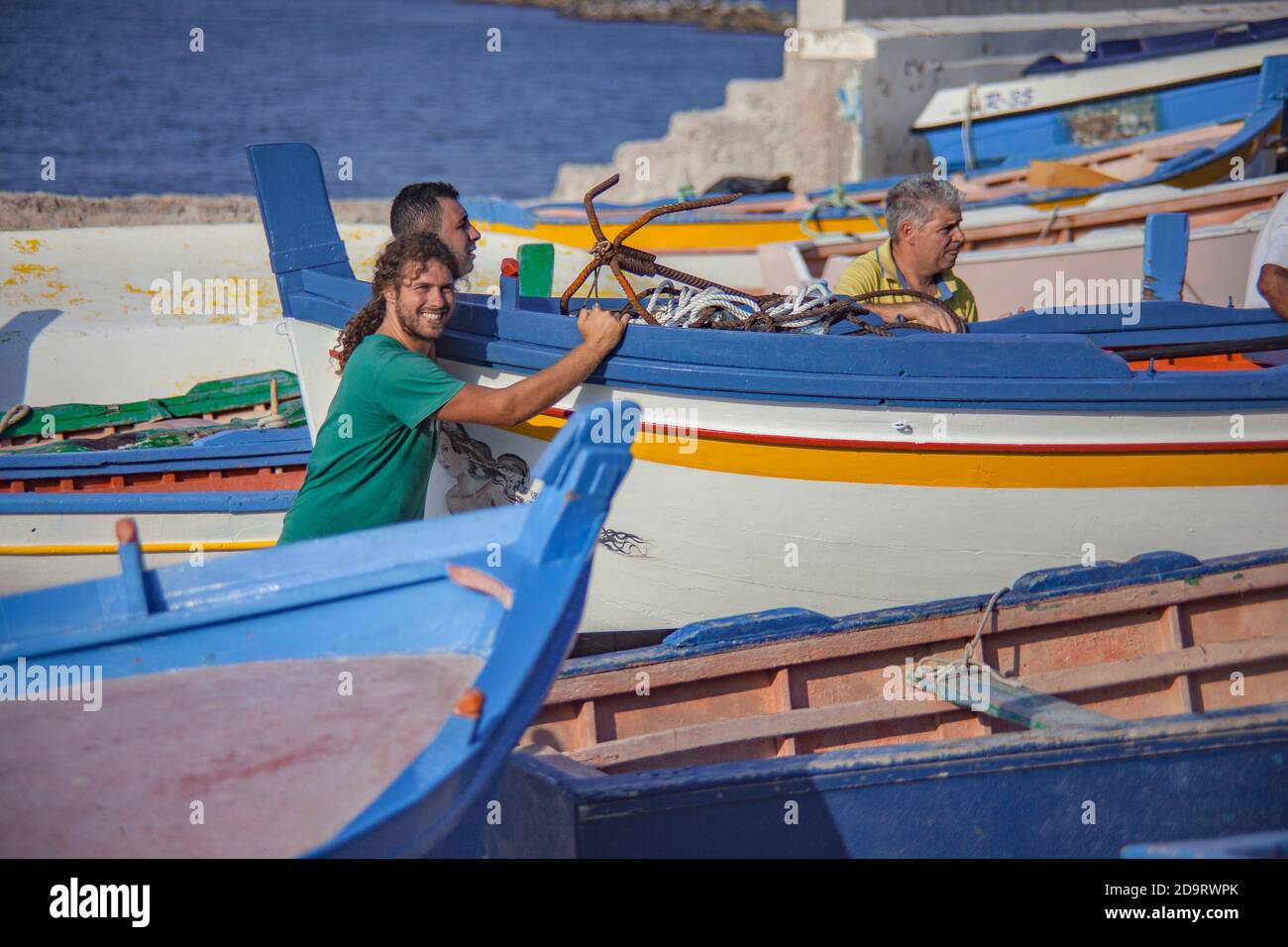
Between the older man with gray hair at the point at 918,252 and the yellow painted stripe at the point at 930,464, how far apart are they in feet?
2.46

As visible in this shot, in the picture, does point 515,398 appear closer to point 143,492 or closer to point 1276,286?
point 143,492

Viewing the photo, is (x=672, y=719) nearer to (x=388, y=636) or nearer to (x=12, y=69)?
(x=388, y=636)

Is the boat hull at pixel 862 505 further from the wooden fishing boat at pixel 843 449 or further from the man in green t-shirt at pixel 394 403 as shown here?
the man in green t-shirt at pixel 394 403

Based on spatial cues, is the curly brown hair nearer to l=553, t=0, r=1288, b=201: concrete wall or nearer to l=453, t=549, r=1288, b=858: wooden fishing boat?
l=453, t=549, r=1288, b=858: wooden fishing boat

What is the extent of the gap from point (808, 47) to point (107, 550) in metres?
8.53

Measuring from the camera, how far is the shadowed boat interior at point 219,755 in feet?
9.00

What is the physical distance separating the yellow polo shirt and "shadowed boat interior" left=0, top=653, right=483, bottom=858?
9.10ft

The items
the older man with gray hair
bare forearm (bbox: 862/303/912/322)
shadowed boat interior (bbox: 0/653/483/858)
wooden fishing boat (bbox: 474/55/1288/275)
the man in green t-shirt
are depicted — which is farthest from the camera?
wooden fishing boat (bbox: 474/55/1288/275)

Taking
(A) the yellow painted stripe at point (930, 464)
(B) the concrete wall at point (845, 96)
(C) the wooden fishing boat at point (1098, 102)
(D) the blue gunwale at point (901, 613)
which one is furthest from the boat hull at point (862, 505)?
(B) the concrete wall at point (845, 96)

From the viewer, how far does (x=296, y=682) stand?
3074mm

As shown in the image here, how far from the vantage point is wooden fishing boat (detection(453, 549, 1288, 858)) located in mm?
3504

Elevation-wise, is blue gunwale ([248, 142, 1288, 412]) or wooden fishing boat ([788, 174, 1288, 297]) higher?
wooden fishing boat ([788, 174, 1288, 297])

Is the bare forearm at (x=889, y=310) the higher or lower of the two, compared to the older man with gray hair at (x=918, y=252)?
lower

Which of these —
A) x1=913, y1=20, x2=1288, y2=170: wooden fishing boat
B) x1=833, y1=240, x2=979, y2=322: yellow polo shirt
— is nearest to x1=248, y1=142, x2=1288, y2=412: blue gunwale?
x1=833, y1=240, x2=979, y2=322: yellow polo shirt
